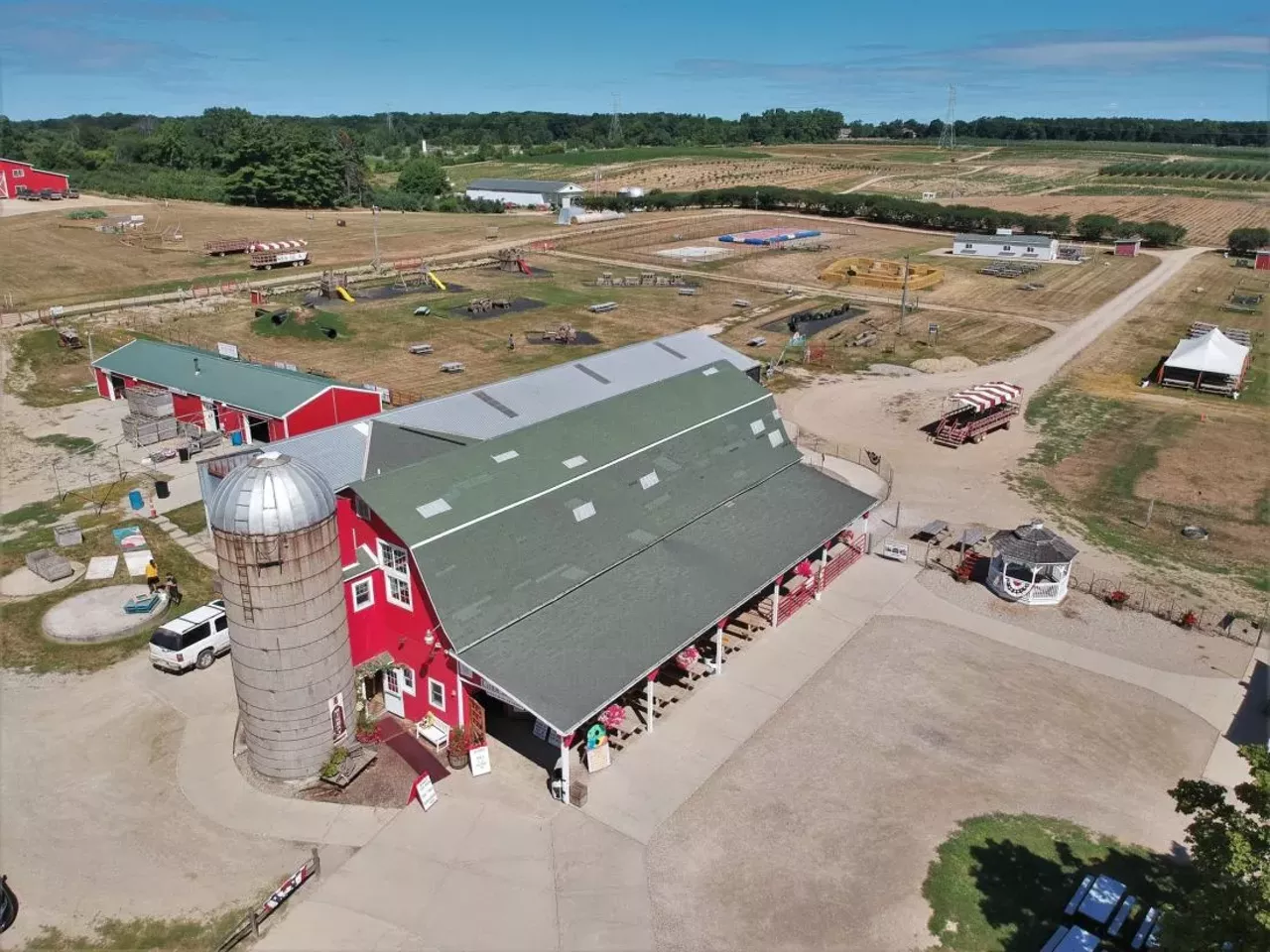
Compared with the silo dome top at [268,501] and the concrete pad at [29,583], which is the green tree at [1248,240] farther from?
the concrete pad at [29,583]

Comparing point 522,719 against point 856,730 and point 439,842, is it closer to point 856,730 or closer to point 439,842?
point 439,842

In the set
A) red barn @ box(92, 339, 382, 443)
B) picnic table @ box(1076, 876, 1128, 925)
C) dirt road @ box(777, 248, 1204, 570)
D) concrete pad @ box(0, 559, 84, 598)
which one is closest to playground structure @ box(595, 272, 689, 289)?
dirt road @ box(777, 248, 1204, 570)

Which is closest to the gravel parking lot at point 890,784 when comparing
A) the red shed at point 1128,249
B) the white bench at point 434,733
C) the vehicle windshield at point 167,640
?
the white bench at point 434,733

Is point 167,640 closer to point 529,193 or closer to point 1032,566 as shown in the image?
point 1032,566

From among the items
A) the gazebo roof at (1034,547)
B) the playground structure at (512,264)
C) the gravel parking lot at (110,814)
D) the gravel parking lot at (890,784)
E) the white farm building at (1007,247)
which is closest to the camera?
the gravel parking lot at (110,814)

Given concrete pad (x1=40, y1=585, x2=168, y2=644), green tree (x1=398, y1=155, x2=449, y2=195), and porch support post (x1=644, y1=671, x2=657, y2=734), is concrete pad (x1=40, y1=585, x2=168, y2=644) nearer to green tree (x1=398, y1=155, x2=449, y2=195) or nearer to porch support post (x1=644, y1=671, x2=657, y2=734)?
porch support post (x1=644, y1=671, x2=657, y2=734)
